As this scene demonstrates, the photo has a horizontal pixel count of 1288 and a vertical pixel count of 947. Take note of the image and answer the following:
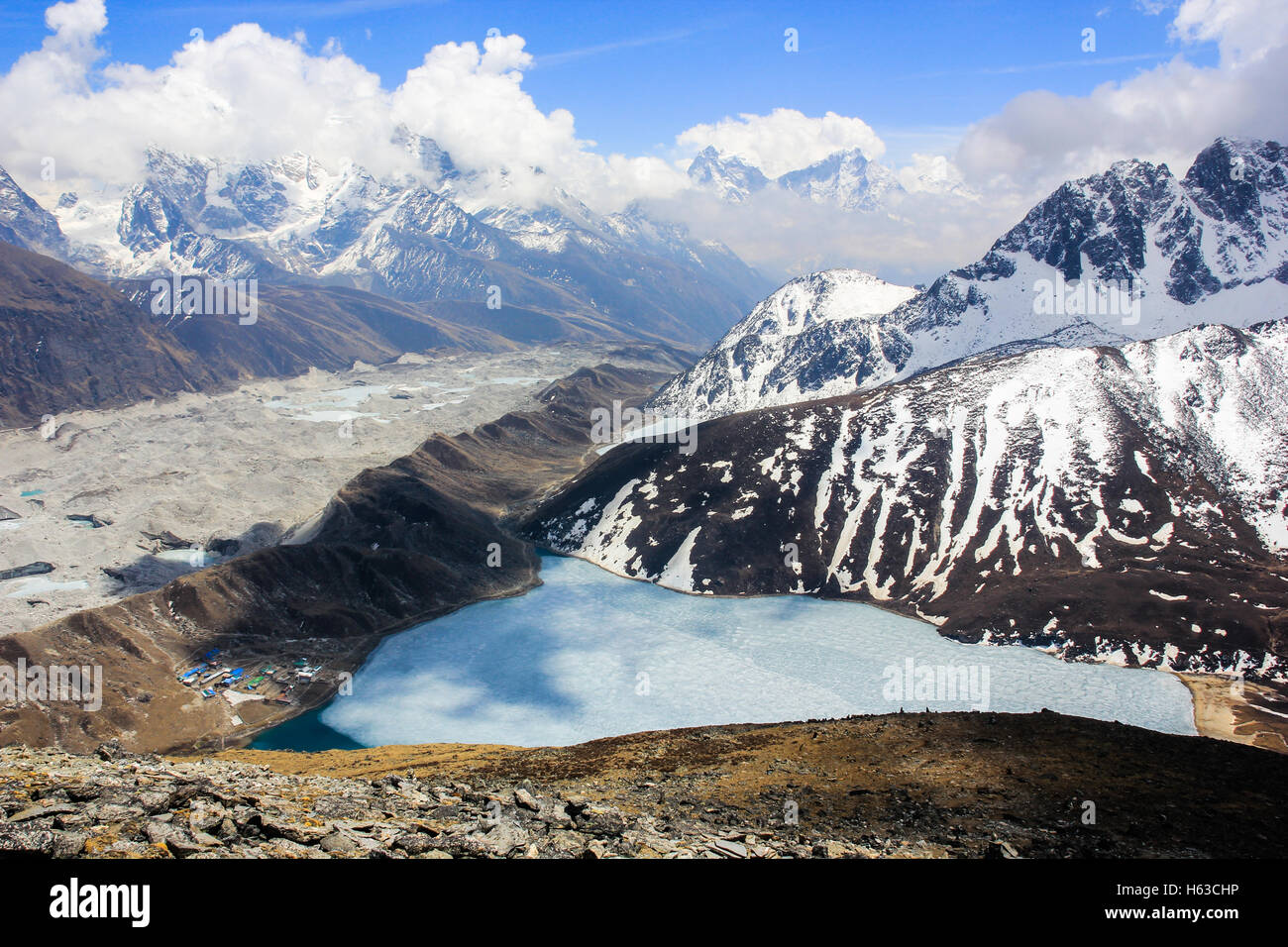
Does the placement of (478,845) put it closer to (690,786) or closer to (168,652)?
(690,786)

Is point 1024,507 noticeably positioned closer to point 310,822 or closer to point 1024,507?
point 1024,507

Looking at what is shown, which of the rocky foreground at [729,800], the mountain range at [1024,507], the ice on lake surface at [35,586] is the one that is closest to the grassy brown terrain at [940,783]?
the rocky foreground at [729,800]

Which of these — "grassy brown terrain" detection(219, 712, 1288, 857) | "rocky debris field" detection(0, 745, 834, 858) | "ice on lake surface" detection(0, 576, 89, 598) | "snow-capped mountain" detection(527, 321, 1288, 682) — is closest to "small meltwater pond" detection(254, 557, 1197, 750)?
"snow-capped mountain" detection(527, 321, 1288, 682)

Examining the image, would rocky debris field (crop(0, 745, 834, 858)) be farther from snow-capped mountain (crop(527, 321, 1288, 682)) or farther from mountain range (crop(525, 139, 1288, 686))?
snow-capped mountain (crop(527, 321, 1288, 682))

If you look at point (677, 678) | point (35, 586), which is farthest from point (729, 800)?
point (35, 586)
